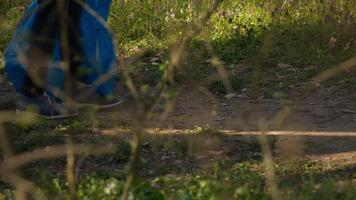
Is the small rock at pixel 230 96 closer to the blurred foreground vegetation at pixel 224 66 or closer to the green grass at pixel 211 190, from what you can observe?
the blurred foreground vegetation at pixel 224 66

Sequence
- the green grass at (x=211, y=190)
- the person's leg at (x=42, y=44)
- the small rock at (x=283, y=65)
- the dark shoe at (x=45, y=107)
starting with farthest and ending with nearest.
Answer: the small rock at (x=283, y=65)
the dark shoe at (x=45, y=107)
the person's leg at (x=42, y=44)
the green grass at (x=211, y=190)

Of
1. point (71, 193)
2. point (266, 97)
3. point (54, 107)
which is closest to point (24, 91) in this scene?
point (54, 107)

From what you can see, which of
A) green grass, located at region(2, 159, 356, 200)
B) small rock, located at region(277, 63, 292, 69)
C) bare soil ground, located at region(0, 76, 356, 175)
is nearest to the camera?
green grass, located at region(2, 159, 356, 200)

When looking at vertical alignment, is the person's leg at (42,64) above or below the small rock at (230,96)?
below

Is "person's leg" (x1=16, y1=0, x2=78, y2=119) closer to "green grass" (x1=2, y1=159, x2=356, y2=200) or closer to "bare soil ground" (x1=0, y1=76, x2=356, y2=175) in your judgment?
"bare soil ground" (x1=0, y1=76, x2=356, y2=175)

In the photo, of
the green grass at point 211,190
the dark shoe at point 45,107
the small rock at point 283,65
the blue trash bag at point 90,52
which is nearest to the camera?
the green grass at point 211,190

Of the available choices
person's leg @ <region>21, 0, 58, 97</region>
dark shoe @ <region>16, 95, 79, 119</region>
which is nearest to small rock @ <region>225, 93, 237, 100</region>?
dark shoe @ <region>16, 95, 79, 119</region>

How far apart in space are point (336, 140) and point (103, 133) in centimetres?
140

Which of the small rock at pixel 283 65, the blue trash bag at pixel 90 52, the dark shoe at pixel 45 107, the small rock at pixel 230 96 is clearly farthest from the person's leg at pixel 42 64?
the small rock at pixel 283 65

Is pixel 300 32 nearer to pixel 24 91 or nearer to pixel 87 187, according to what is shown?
pixel 24 91

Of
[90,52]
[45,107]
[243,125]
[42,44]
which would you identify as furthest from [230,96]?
[42,44]

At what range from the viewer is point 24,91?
567 centimetres

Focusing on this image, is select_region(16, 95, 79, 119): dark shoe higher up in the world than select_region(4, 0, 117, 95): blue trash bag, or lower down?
lower down

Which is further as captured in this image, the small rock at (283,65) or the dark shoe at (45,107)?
the small rock at (283,65)
